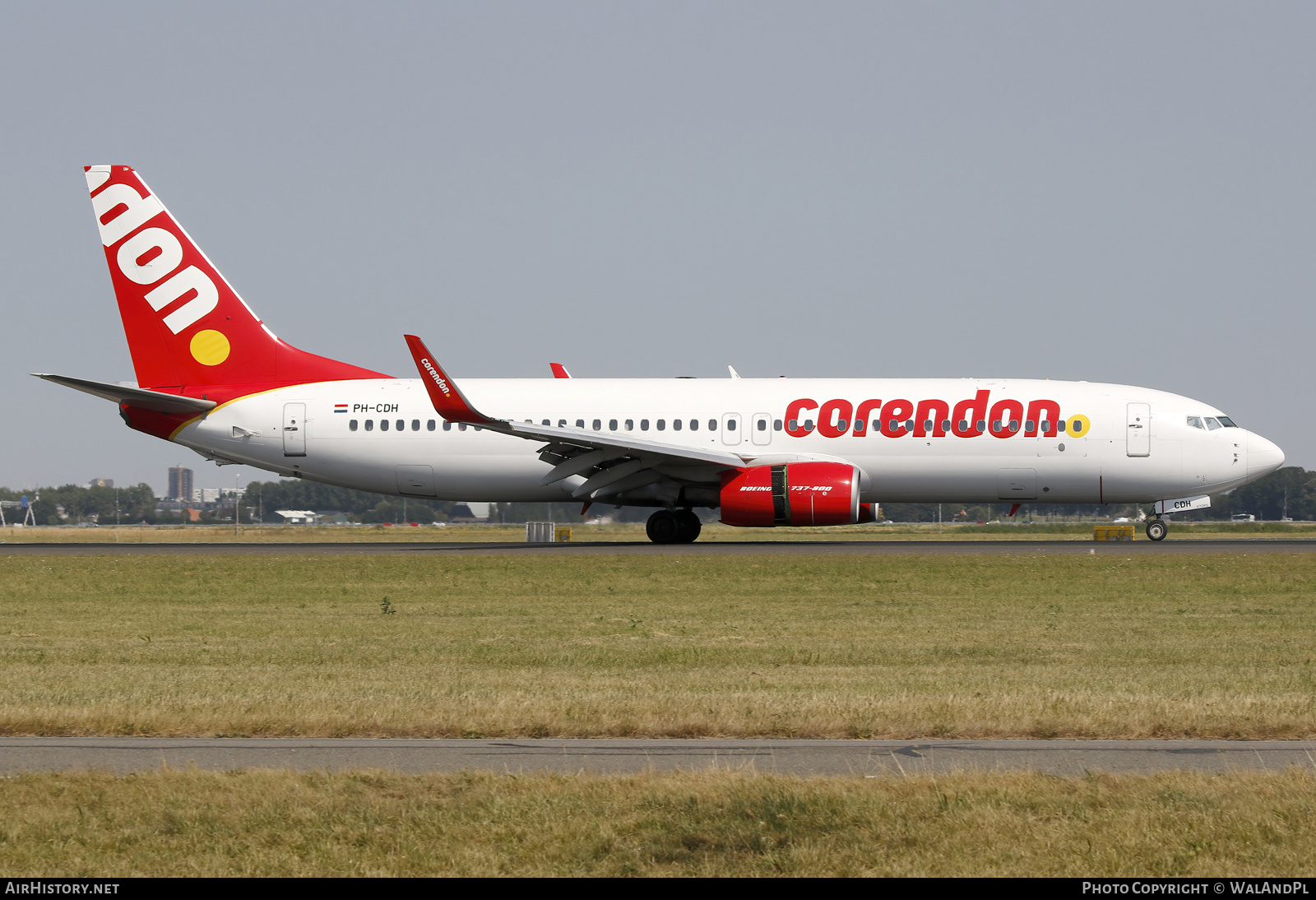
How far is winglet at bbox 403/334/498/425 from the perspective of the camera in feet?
98.4

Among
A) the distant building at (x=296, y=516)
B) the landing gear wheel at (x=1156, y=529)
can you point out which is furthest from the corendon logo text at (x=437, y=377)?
the distant building at (x=296, y=516)

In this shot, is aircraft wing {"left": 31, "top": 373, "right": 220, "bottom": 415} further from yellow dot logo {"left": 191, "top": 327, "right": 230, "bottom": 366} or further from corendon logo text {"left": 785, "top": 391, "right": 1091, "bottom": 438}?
corendon logo text {"left": 785, "top": 391, "right": 1091, "bottom": 438}

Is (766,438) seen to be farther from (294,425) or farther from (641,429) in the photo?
(294,425)

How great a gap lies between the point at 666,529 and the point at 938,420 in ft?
23.9

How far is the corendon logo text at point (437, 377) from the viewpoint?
30141 millimetres

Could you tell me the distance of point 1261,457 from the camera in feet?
110

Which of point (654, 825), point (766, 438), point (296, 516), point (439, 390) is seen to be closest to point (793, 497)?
point (766, 438)

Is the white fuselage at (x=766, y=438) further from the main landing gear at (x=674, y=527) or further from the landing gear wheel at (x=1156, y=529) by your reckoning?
the main landing gear at (x=674, y=527)

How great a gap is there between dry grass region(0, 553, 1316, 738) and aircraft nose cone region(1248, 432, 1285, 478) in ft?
21.0

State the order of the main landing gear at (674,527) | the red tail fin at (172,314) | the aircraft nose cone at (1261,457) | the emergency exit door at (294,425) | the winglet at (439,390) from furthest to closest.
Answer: the red tail fin at (172,314) → the emergency exit door at (294,425) → the main landing gear at (674,527) → the aircraft nose cone at (1261,457) → the winglet at (439,390)

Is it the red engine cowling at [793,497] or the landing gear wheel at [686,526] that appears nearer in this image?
the red engine cowling at [793,497]

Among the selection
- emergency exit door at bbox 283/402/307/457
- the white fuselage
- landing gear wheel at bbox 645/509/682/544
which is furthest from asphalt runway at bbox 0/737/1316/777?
emergency exit door at bbox 283/402/307/457

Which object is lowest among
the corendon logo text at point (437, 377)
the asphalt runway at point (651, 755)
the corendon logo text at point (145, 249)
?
the asphalt runway at point (651, 755)
